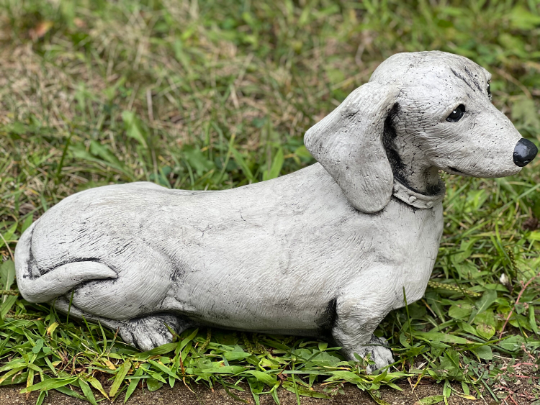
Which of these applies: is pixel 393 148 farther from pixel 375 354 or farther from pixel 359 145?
pixel 375 354

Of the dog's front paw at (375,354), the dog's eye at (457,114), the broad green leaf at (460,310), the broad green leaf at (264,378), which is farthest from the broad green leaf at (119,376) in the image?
the dog's eye at (457,114)

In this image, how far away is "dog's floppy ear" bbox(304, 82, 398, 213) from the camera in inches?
90.1

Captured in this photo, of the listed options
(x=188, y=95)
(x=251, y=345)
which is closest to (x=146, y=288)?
(x=251, y=345)

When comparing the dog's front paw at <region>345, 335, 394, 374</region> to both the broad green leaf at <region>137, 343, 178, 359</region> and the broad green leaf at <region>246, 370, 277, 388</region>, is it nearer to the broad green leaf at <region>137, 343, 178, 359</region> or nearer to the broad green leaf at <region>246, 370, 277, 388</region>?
the broad green leaf at <region>246, 370, 277, 388</region>

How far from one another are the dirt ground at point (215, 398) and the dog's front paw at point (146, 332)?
7.8 inches

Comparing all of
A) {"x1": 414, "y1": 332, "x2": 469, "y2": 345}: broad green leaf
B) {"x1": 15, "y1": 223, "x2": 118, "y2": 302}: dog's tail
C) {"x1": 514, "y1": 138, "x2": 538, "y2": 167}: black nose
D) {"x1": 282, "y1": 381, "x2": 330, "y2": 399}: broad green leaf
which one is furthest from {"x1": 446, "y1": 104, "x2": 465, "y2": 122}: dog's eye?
{"x1": 15, "y1": 223, "x2": 118, "y2": 302}: dog's tail

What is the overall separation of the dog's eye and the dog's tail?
4.67 ft

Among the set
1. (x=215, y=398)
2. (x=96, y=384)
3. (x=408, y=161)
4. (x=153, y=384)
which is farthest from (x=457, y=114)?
(x=96, y=384)

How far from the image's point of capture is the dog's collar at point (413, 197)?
253 cm

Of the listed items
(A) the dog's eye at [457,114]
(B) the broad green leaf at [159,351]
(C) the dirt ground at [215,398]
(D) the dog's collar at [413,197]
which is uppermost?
(A) the dog's eye at [457,114]

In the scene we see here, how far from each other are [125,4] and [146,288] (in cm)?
333

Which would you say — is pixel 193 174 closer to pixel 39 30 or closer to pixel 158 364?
pixel 158 364

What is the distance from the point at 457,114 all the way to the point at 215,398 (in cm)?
150

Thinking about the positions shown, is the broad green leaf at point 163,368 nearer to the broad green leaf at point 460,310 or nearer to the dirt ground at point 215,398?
the dirt ground at point 215,398
